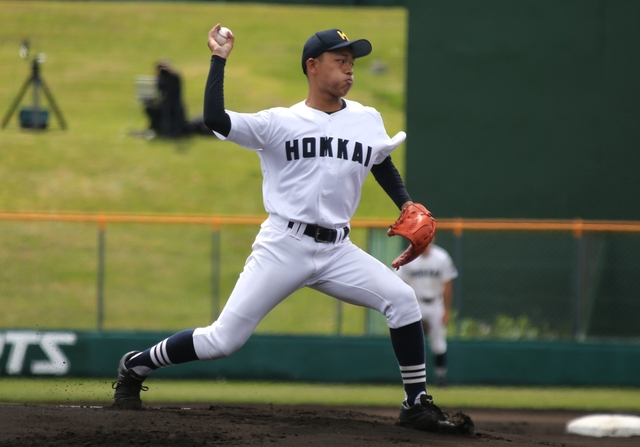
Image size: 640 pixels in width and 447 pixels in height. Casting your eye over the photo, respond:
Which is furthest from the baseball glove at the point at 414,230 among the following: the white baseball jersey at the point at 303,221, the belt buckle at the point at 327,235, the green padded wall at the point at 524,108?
the green padded wall at the point at 524,108

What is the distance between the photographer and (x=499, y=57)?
39.2ft

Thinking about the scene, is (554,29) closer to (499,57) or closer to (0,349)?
(499,57)

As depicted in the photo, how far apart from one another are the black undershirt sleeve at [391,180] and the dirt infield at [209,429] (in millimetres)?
1249

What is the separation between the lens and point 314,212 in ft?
15.2

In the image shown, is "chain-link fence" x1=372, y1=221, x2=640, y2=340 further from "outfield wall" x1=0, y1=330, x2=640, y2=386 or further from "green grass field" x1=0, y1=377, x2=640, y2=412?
"green grass field" x1=0, y1=377, x2=640, y2=412

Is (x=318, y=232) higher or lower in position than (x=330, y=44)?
lower

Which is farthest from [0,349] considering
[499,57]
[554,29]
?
[554,29]

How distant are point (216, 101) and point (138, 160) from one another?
49.4ft

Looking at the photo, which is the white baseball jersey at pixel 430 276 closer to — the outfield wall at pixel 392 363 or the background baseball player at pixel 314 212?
the outfield wall at pixel 392 363

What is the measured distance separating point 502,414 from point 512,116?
4.59 m

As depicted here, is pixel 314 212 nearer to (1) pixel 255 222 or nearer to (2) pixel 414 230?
(2) pixel 414 230

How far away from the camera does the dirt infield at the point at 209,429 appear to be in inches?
169

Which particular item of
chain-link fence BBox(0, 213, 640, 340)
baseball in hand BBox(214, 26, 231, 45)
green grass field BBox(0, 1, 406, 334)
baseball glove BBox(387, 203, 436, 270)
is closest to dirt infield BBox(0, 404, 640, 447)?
baseball glove BBox(387, 203, 436, 270)

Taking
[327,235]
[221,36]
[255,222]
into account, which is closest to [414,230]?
[327,235]
